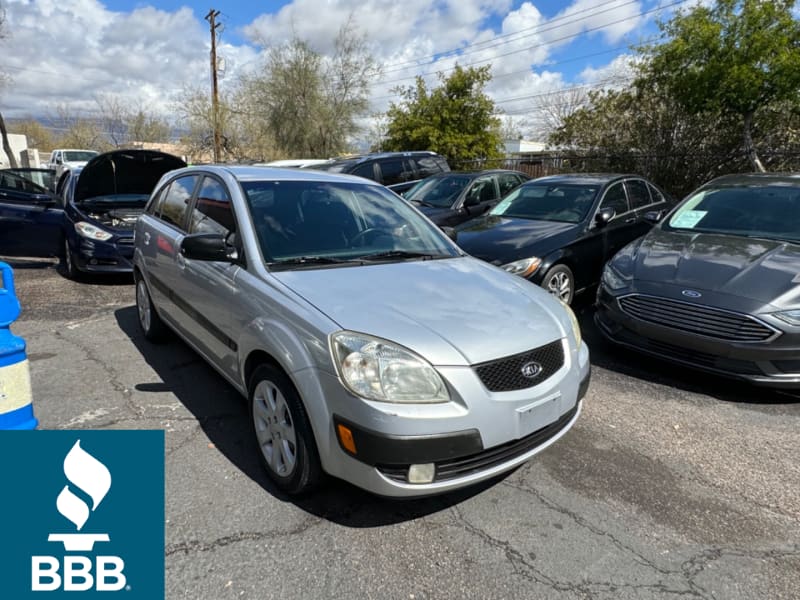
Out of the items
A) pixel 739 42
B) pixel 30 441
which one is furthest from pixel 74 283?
pixel 739 42

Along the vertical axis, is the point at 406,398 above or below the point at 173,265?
below

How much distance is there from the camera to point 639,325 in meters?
4.10

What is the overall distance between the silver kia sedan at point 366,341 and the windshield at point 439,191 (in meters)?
5.05

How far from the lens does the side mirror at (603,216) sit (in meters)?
5.74

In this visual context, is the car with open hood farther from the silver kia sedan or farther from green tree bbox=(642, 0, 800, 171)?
green tree bbox=(642, 0, 800, 171)

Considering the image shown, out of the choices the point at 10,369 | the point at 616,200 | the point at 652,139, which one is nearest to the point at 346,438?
the point at 10,369

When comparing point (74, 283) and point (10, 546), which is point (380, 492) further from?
point (74, 283)

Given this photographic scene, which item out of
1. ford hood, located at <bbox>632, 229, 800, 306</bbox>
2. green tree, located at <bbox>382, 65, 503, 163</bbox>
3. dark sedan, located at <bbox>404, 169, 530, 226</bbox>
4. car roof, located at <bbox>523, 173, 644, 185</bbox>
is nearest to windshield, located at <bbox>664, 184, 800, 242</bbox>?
ford hood, located at <bbox>632, 229, 800, 306</bbox>

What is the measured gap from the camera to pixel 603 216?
574cm

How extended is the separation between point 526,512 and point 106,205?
7200mm

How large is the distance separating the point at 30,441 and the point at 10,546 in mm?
357

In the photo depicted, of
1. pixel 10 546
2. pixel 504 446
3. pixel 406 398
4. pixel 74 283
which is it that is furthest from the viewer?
pixel 74 283

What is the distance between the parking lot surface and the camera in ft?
→ 6.92

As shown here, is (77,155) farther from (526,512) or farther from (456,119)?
(526,512)
